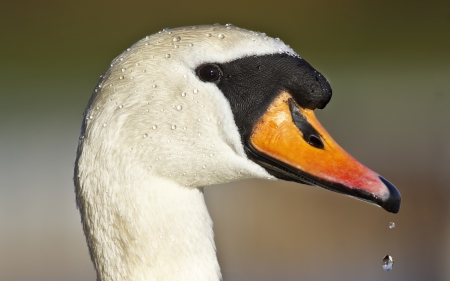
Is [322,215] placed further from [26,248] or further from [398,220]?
[26,248]

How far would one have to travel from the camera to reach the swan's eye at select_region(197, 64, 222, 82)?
5.49 feet

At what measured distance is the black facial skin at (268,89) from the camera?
1.66m

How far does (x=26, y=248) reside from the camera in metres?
7.07

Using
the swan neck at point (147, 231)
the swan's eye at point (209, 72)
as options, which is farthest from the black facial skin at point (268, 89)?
the swan neck at point (147, 231)

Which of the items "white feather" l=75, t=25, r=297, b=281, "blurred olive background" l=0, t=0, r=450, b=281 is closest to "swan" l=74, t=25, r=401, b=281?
"white feather" l=75, t=25, r=297, b=281

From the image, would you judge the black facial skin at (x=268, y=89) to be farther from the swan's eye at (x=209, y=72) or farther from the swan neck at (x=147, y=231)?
the swan neck at (x=147, y=231)

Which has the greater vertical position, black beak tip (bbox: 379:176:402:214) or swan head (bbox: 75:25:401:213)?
swan head (bbox: 75:25:401:213)

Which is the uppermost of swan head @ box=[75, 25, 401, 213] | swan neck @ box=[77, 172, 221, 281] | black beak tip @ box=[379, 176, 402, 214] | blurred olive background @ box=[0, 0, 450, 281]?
blurred olive background @ box=[0, 0, 450, 281]

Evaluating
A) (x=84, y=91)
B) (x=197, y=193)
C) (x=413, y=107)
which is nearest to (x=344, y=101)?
(x=413, y=107)

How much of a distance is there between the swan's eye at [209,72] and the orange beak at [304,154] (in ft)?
0.48

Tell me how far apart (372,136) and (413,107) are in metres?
0.95

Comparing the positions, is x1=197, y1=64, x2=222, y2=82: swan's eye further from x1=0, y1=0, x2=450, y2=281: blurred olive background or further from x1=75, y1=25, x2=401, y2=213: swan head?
x1=0, y1=0, x2=450, y2=281: blurred olive background

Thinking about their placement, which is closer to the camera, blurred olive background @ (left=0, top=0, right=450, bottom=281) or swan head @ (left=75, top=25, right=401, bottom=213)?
swan head @ (left=75, top=25, right=401, bottom=213)

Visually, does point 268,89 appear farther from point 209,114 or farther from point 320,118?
point 320,118
